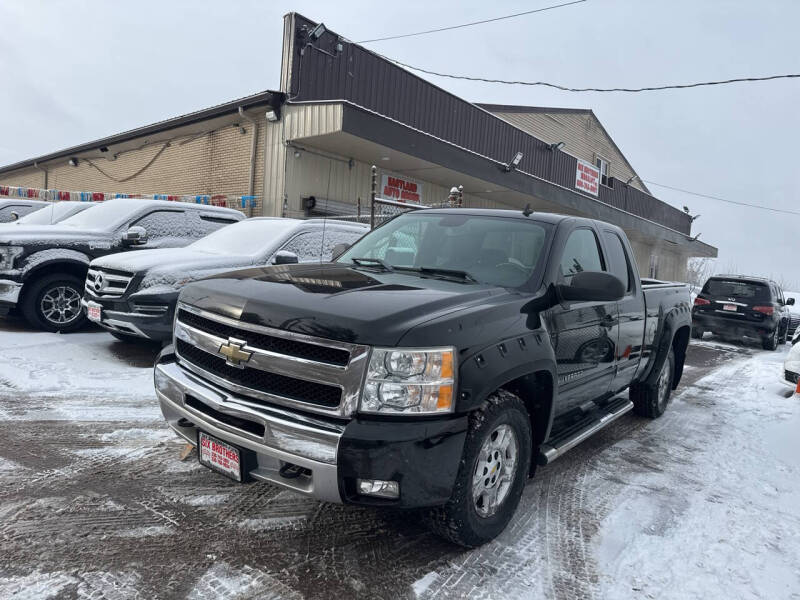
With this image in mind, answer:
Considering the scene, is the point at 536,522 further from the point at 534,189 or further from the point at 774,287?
the point at 534,189

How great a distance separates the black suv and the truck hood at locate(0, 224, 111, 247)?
1281 centimetres

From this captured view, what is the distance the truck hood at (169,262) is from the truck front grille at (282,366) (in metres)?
3.53

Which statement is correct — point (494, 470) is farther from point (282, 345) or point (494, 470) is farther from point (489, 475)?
point (282, 345)

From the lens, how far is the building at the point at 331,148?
11.9 m

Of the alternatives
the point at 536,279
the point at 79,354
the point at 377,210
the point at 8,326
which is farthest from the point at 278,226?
the point at 377,210

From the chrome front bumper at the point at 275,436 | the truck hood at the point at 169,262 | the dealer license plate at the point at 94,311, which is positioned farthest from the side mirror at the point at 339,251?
the dealer license plate at the point at 94,311

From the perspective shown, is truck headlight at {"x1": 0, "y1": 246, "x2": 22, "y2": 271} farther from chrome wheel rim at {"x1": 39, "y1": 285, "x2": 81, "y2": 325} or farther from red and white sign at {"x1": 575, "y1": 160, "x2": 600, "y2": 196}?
red and white sign at {"x1": 575, "y1": 160, "x2": 600, "y2": 196}

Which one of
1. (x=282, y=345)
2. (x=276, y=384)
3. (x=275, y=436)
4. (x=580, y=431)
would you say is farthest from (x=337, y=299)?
(x=580, y=431)

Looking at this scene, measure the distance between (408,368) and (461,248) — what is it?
59.6 inches

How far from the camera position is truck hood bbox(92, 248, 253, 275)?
611cm

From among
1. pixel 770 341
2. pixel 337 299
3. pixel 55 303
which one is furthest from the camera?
pixel 770 341

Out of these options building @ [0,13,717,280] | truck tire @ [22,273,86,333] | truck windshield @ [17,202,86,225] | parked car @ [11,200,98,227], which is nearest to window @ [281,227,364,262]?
building @ [0,13,717,280]

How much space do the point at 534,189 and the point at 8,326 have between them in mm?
13875

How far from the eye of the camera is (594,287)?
322 cm
